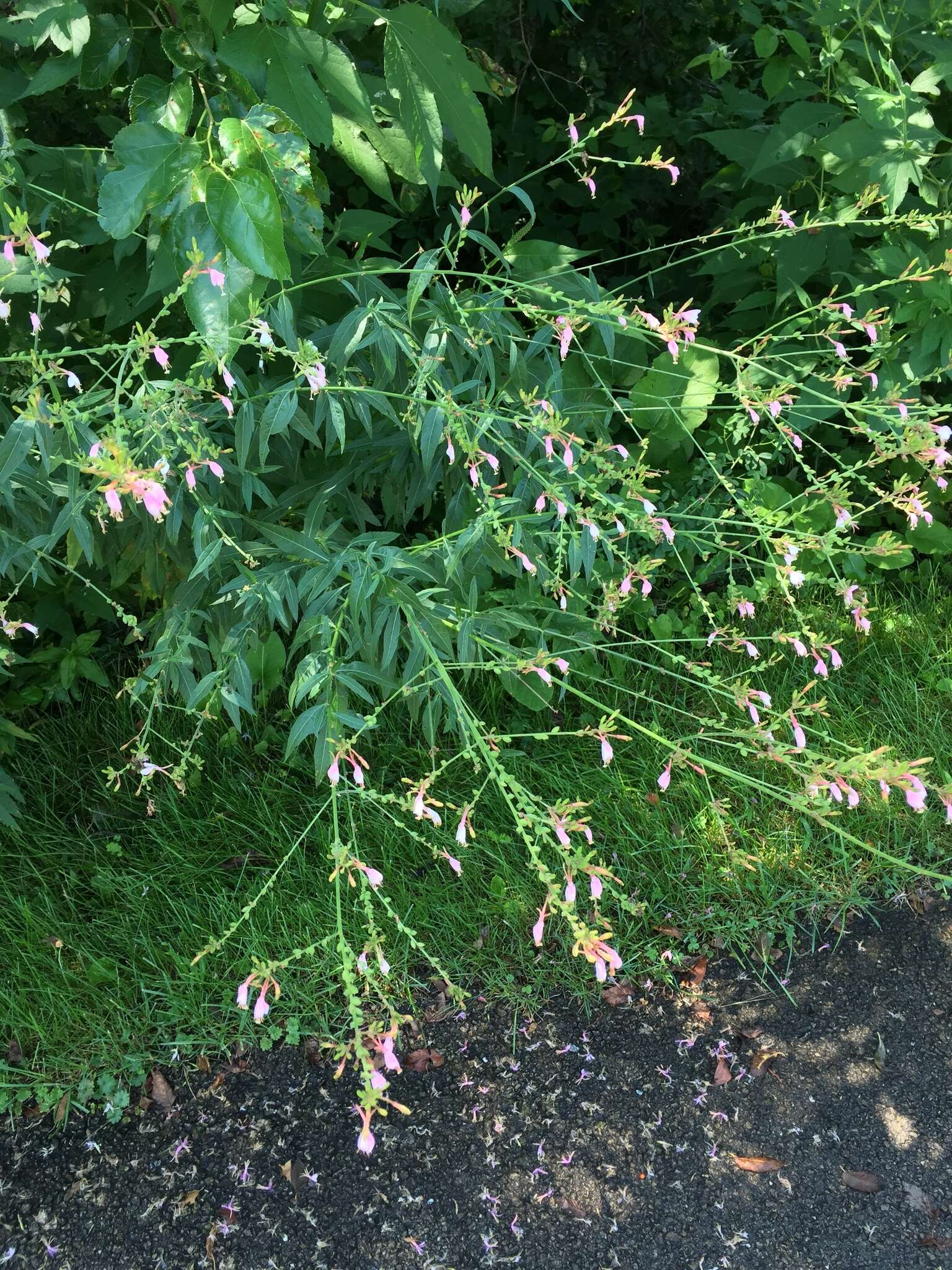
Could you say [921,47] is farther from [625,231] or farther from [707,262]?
[625,231]

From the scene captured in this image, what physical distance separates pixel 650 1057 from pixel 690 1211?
0.33m

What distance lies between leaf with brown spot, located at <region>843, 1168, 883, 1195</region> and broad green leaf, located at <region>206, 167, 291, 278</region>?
6.75 feet

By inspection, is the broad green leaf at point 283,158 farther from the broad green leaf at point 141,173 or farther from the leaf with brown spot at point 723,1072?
the leaf with brown spot at point 723,1072

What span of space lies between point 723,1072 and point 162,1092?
1265mm

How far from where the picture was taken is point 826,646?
1948 millimetres

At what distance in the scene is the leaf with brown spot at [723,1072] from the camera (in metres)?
2.31

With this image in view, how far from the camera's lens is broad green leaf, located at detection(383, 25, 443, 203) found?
5.32ft

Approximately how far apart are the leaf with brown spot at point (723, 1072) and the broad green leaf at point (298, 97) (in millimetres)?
2032

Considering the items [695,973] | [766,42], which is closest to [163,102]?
[766,42]

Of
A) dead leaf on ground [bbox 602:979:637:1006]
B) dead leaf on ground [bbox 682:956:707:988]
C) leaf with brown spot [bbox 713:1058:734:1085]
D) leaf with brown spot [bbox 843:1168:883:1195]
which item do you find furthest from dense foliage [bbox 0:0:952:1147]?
leaf with brown spot [bbox 843:1168:883:1195]

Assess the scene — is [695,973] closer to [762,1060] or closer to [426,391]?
[762,1060]

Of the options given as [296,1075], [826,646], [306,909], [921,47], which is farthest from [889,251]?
[296,1075]

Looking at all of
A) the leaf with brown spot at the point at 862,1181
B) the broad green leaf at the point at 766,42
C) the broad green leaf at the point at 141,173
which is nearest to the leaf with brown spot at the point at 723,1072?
the leaf with brown spot at the point at 862,1181

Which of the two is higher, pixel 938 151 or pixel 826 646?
pixel 938 151
